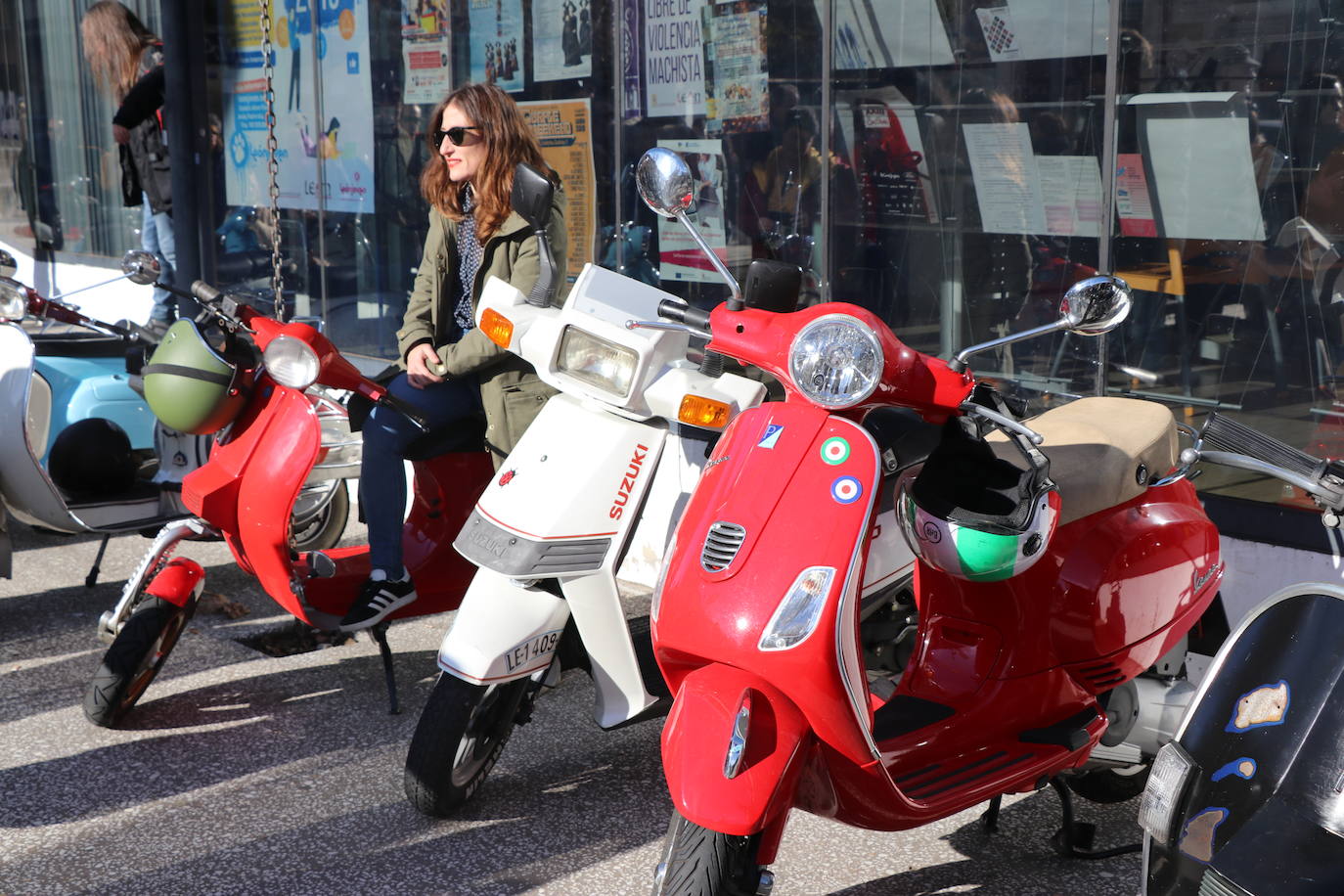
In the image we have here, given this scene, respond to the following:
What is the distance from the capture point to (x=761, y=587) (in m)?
2.27

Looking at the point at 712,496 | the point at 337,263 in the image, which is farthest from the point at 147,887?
the point at 337,263

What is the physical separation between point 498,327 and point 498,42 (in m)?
3.72

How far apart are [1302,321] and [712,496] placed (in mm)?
2478

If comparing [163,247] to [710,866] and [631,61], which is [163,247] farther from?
[710,866]

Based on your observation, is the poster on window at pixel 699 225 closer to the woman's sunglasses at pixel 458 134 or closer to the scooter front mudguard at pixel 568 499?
the woman's sunglasses at pixel 458 134

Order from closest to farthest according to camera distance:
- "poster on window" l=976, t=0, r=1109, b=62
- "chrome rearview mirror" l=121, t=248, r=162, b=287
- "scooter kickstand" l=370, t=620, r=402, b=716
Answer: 1. "scooter kickstand" l=370, t=620, r=402, b=716
2. "chrome rearview mirror" l=121, t=248, r=162, b=287
3. "poster on window" l=976, t=0, r=1109, b=62

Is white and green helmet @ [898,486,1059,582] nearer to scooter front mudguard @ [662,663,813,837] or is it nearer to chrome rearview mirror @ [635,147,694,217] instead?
scooter front mudguard @ [662,663,813,837]

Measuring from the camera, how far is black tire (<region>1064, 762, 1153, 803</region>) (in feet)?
10.3

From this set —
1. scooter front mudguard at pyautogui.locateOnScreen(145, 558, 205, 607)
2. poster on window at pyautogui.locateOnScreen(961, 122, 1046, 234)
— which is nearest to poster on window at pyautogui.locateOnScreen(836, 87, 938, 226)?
poster on window at pyautogui.locateOnScreen(961, 122, 1046, 234)

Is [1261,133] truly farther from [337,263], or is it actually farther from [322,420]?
[337,263]

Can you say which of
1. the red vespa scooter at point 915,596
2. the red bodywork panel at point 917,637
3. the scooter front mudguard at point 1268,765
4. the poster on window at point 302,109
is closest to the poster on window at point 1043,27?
the red vespa scooter at point 915,596

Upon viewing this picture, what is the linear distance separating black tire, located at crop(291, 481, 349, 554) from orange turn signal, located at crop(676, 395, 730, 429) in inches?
85.9

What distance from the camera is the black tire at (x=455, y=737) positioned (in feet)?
10.2

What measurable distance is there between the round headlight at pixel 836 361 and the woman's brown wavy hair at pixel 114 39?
247 inches
